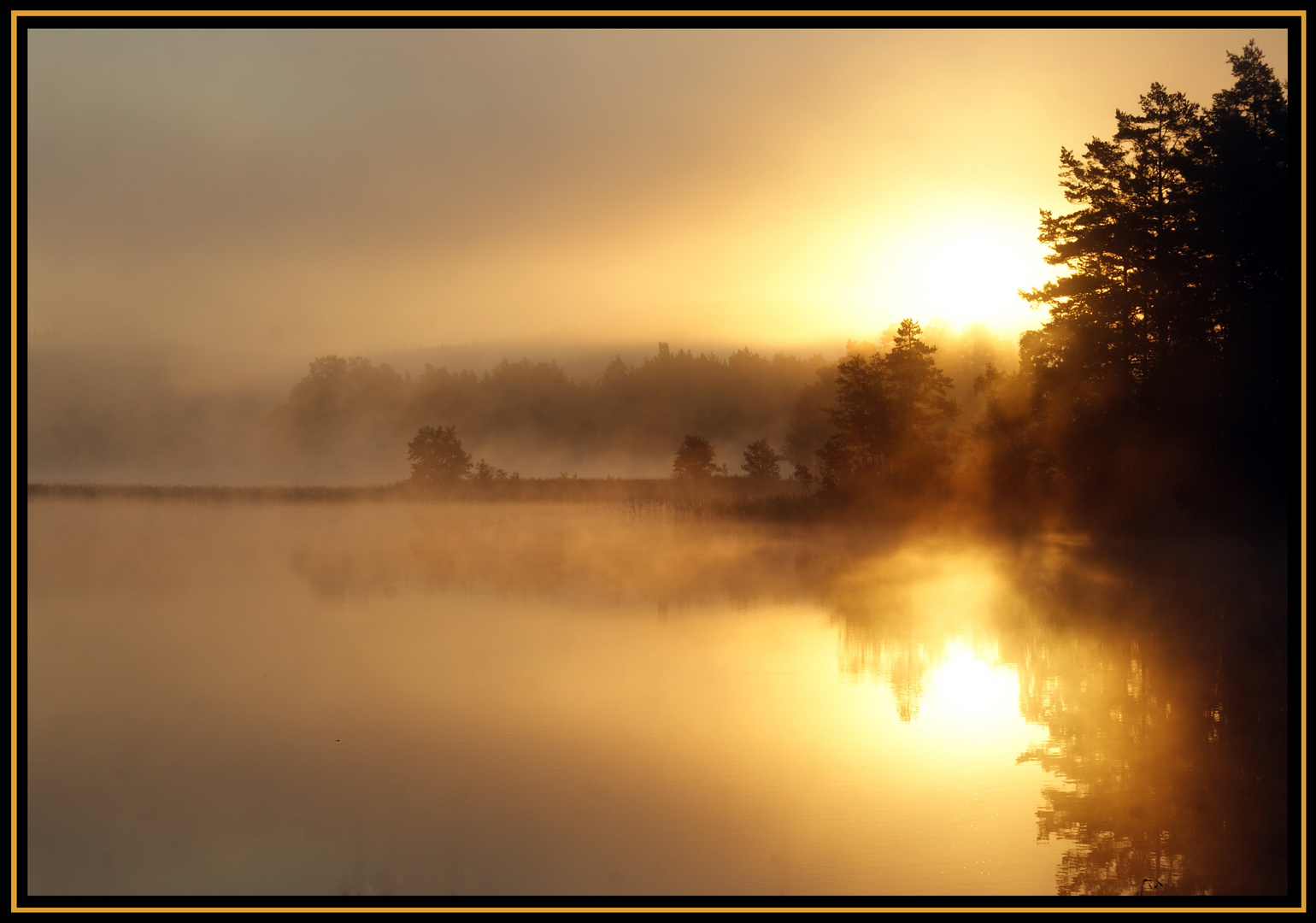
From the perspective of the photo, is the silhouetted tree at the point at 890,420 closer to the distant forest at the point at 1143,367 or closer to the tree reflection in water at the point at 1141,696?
the distant forest at the point at 1143,367

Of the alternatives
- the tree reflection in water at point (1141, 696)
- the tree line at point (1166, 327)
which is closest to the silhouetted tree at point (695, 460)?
the tree line at point (1166, 327)

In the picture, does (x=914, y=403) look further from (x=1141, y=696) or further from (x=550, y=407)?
(x=550, y=407)

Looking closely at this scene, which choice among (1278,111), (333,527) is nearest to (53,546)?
(333,527)

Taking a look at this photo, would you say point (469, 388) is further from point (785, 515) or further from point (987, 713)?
point (987, 713)

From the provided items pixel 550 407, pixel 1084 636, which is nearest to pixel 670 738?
pixel 1084 636

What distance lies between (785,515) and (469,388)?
60420 mm

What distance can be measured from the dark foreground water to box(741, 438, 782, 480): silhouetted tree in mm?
42108

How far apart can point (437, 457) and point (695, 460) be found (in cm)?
1866

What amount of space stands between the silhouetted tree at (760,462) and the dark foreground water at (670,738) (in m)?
42.1

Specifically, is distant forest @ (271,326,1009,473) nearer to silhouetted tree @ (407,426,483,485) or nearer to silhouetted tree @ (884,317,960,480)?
silhouetted tree @ (407,426,483,485)

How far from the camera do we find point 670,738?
32.7 feet

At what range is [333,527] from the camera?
119ft

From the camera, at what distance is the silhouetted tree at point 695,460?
59.3 meters
